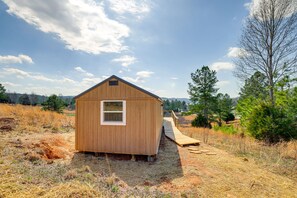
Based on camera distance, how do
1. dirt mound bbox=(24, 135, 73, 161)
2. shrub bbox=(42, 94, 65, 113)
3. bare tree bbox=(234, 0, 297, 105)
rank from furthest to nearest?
shrub bbox=(42, 94, 65, 113) → bare tree bbox=(234, 0, 297, 105) → dirt mound bbox=(24, 135, 73, 161)

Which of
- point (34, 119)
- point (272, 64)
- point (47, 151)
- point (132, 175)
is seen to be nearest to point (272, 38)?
point (272, 64)

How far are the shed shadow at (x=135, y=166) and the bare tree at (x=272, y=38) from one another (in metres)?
9.05

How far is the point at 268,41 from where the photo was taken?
11.1 metres

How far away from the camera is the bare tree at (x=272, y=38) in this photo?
10453mm

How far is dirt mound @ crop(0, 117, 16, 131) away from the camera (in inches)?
331

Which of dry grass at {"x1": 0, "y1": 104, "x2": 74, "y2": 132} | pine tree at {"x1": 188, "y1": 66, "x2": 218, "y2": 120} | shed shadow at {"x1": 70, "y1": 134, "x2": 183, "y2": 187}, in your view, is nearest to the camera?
shed shadow at {"x1": 70, "y1": 134, "x2": 183, "y2": 187}

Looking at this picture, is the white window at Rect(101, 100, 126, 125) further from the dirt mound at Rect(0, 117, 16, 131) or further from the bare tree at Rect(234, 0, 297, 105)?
the bare tree at Rect(234, 0, 297, 105)

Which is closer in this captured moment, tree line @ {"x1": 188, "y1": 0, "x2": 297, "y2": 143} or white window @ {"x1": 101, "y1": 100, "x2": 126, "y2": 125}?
white window @ {"x1": 101, "y1": 100, "x2": 126, "y2": 125}

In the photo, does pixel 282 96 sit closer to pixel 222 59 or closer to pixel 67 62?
pixel 222 59

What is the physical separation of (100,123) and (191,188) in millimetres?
3971

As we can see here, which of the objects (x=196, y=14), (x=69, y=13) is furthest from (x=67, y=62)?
(x=196, y=14)

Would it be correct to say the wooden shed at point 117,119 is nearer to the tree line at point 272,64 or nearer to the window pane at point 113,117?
the window pane at point 113,117

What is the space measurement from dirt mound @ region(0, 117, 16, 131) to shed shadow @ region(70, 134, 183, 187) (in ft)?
16.8

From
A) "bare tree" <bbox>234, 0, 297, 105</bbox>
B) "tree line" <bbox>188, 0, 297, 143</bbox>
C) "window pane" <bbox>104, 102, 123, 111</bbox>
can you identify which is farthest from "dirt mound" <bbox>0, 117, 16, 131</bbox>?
"bare tree" <bbox>234, 0, 297, 105</bbox>
